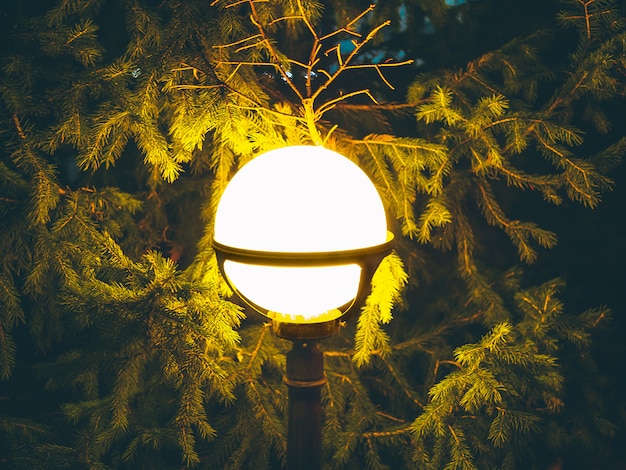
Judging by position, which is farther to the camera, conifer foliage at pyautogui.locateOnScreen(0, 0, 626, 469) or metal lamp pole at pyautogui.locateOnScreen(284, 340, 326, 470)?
conifer foliage at pyautogui.locateOnScreen(0, 0, 626, 469)

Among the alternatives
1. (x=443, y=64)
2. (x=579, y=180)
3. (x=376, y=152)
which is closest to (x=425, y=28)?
(x=443, y=64)

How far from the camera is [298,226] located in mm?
1602

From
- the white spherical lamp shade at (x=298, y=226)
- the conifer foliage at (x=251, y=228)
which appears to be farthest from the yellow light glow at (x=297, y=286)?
the conifer foliage at (x=251, y=228)

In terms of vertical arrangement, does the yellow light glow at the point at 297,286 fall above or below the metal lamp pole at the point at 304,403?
above

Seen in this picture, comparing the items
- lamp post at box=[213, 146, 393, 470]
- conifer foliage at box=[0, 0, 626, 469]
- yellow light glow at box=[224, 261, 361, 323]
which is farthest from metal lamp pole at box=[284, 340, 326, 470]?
conifer foliage at box=[0, 0, 626, 469]

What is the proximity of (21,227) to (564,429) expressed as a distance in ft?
9.83

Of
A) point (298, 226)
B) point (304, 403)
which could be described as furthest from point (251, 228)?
point (304, 403)

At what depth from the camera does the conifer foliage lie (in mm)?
2311

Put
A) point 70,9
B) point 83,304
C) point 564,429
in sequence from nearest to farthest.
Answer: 1. point 83,304
2. point 70,9
3. point 564,429

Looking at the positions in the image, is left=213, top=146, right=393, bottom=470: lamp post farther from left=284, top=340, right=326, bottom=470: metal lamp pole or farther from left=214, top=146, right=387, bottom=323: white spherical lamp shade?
left=284, top=340, right=326, bottom=470: metal lamp pole

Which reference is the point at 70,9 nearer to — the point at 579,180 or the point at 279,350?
the point at 279,350

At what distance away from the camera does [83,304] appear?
2111mm

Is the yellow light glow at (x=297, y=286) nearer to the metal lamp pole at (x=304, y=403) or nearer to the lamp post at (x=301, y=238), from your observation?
the lamp post at (x=301, y=238)

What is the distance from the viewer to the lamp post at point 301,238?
1.60m
